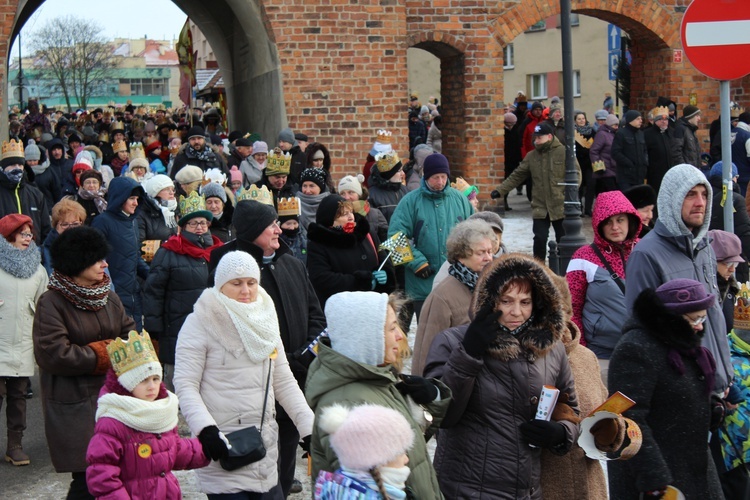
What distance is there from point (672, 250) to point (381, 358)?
241 cm

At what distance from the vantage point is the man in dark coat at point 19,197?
11461 millimetres

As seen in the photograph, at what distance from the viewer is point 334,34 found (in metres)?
16.4

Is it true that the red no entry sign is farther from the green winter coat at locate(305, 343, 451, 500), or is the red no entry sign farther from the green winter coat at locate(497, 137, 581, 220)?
the green winter coat at locate(497, 137, 581, 220)

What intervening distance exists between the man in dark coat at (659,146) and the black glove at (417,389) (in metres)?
13.4

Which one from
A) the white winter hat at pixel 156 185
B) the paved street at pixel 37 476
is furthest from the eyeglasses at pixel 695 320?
the white winter hat at pixel 156 185

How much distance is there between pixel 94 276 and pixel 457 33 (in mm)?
12231

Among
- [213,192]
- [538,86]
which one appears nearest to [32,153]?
[213,192]

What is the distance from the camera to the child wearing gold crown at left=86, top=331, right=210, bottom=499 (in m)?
4.85

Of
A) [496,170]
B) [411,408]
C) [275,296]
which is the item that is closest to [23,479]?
[275,296]

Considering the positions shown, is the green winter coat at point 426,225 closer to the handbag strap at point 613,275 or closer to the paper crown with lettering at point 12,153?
the handbag strap at point 613,275

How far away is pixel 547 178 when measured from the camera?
14.0 meters

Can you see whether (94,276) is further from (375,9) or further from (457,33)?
(457,33)

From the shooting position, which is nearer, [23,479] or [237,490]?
[237,490]

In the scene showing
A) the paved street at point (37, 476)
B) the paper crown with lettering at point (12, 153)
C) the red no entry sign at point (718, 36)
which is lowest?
the paved street at point (37, 476)
